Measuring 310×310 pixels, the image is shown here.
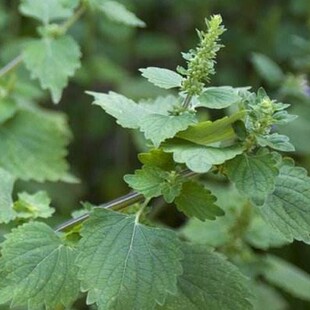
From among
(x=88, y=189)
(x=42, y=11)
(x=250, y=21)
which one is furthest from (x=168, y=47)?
(x=42, y=11)

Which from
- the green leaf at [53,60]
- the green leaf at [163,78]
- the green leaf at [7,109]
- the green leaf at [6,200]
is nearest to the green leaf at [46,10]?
the green leaf at [53,60]

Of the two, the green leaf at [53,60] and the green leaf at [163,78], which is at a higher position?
the green leaf at [163,78]

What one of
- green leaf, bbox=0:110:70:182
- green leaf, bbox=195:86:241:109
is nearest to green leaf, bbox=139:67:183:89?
green leaf, bbox=195:86:241:109

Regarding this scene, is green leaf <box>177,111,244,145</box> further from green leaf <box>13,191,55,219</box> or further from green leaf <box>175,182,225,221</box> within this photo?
green leaf <box>13,191,55,219</box>

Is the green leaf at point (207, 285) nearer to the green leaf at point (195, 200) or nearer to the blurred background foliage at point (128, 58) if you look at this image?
the green leaf at point (195, 200)

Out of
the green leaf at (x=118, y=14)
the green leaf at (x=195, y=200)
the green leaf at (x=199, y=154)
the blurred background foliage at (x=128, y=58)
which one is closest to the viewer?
the green leaf at (x=199, y=154)
